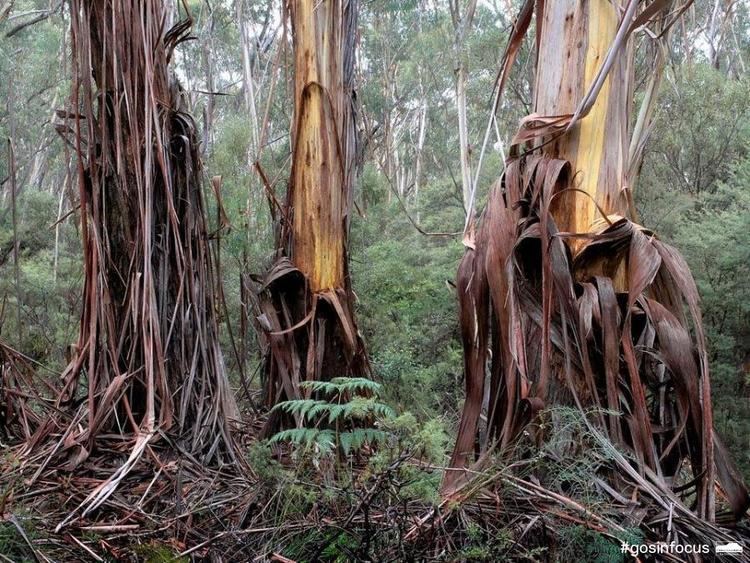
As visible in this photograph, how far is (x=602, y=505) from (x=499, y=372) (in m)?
0.53

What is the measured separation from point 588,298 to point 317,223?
162cm

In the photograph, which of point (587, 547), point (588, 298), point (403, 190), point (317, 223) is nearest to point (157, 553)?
point (587, 547)

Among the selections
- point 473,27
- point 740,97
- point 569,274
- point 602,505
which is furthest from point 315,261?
point 473,27

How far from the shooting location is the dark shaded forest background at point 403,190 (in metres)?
5.41

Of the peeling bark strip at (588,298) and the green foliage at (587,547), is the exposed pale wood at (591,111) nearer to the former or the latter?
the peeling bark strip at (588,298)

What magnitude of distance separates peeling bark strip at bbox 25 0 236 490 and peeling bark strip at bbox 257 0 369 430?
0.34 m

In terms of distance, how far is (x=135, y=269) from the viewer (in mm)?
2598

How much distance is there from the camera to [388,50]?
17.4 m

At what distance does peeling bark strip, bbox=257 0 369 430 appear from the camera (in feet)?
9.76

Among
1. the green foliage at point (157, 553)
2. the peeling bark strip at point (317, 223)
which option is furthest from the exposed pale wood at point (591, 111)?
the green foliage at point (157, 553)

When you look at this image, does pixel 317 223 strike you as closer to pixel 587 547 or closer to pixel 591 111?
pixel 591 111

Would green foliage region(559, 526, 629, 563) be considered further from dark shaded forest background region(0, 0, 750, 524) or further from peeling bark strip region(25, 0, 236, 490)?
peeling bark strip region(25, 0, 236, 490)

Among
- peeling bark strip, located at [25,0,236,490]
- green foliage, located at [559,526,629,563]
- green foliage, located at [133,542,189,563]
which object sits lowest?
green foliage, located at [133,542,189,563]

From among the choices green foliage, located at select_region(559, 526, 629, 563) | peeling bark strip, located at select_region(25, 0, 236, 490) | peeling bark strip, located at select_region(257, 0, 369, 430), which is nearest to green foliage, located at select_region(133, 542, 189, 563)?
peeling bark strip, located at select_region(25, 0, 236, 490)
